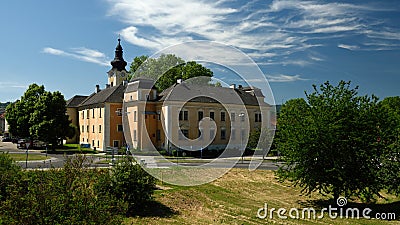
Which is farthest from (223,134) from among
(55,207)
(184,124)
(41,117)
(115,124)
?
(55,207)

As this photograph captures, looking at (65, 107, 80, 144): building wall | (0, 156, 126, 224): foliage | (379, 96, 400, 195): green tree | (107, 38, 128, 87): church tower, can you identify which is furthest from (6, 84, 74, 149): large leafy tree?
(0, 156, 126, 224): foliage

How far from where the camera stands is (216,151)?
162 ft

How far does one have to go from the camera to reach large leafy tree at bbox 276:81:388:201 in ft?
65.4

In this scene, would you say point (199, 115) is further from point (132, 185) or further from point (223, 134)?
point (132, 185)

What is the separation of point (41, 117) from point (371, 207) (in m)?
42.1

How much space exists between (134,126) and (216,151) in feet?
35.5

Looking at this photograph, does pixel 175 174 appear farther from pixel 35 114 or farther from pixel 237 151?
pixel 35 114

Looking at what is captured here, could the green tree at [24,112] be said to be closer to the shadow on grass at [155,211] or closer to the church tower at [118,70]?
the church tower at [118,70]

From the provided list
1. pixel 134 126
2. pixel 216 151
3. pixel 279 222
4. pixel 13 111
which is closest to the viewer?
pixel 279 222

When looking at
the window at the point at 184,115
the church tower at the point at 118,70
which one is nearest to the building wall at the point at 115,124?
the window at the point at 184,115

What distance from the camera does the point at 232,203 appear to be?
21406 millimetres

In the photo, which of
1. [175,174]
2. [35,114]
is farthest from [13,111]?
[175,174]

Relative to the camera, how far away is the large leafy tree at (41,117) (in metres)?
50.2
